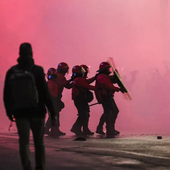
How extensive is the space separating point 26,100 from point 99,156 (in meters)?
2.48

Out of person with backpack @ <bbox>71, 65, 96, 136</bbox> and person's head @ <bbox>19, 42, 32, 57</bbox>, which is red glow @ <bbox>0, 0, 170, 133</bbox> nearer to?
person with backpack @ <bbox>71, 65, 96, 136</bbox>

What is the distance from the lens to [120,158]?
24.7 feet

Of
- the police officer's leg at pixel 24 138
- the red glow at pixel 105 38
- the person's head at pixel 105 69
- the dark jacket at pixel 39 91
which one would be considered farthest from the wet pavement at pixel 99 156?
the red glow at pixel 105 38

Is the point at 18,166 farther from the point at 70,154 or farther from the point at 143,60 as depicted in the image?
the point at 143,60

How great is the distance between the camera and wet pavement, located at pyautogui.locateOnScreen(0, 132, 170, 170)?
680 centimetres

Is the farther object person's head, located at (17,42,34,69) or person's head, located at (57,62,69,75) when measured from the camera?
person's head, located at (57,62,69,75)

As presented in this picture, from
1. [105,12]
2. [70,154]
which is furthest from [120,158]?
[105,12]

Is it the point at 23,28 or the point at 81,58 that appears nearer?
the point at 23,28

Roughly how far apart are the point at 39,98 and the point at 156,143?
4777 mm

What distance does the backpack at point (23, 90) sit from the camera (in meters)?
5.57

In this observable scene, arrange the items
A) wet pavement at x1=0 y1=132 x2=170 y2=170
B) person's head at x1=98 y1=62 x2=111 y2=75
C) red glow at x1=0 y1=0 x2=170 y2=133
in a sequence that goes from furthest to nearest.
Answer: red glow at x1=0 y1=0 x2=170 y2=133, person's head at x1=98 y1=62 x2=111 y2=75, wet pavement at x1=0 y1=132 x2=170 y2=170

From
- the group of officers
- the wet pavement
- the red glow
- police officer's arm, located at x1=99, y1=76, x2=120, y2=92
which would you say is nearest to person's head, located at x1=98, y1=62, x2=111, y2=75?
the group of officers

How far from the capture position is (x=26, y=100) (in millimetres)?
5566

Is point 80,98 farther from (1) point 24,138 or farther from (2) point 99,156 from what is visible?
(1) point 24,138
